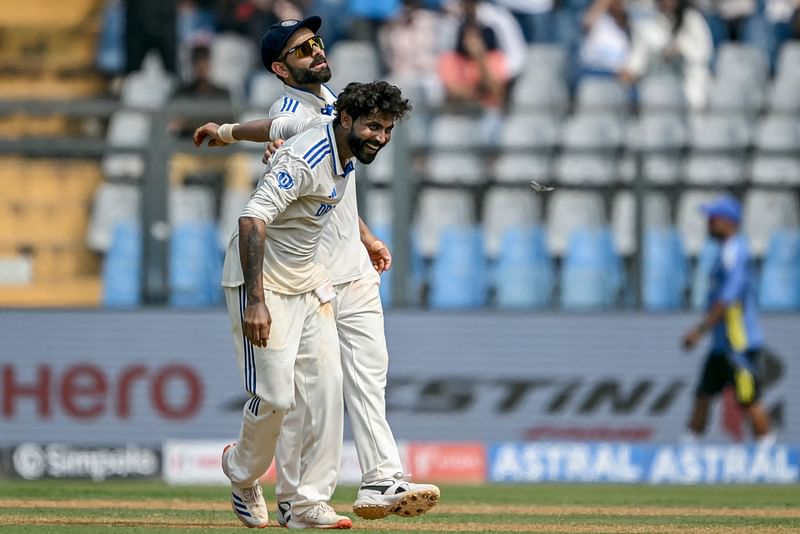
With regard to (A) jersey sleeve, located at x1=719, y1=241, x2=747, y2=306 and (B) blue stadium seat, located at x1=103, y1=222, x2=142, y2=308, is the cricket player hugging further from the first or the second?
(A) jersey sleeve, located at x1=719, y1=241, x2=747, y2=306

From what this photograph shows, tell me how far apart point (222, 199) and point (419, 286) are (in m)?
1.70

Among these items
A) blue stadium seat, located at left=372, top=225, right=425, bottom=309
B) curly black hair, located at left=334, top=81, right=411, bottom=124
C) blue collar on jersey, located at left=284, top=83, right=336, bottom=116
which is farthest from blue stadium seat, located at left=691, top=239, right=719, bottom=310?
curly black hair, located at left=334, top=81, right=411, bottom=124

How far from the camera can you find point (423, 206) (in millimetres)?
12766

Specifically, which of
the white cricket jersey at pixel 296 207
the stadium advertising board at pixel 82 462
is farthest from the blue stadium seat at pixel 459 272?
the white cricket jersey at pixel 296 207

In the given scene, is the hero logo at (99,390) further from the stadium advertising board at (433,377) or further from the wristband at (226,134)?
the wristband at (226,134)

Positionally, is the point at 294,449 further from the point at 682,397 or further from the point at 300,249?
the point at 682,397

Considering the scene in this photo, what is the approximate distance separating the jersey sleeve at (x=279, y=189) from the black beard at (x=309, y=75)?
751 millimetres

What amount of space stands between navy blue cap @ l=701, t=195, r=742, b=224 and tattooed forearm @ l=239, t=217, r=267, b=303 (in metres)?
6.91

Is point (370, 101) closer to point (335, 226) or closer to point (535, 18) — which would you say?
point (335, 226)

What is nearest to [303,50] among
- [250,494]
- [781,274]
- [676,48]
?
[250,494]

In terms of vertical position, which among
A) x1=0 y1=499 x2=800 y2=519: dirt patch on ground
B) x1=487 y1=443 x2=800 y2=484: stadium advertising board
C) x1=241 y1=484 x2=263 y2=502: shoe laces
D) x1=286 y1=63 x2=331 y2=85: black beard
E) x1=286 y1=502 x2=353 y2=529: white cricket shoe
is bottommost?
x1=487 y1=443 x2=800 y2=484: stadium advertising board

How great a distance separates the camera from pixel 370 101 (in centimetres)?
660

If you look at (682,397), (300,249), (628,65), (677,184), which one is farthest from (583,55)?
(300,249)

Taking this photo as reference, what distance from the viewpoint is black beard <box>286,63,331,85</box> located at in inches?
284
